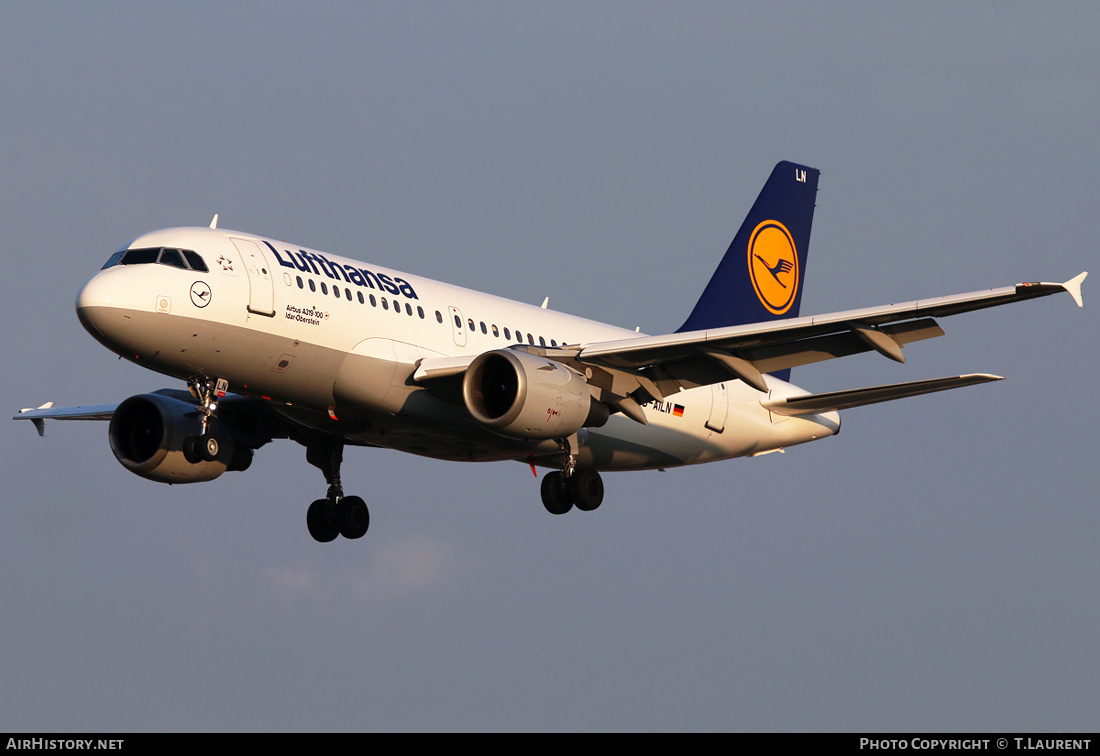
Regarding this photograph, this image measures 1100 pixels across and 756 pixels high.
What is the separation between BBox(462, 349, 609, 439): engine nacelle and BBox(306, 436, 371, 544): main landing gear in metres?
6.99

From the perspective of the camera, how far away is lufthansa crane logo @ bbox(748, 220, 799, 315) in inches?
1772

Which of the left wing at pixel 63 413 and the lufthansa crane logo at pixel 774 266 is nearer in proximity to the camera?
the left wing at pixel 63 413

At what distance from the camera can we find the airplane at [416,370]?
3008 cm

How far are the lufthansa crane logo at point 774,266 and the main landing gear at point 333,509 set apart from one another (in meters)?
13.9

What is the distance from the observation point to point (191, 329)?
2989cm

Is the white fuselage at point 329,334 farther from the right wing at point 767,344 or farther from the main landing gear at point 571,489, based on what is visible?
the right wing at point 767,344

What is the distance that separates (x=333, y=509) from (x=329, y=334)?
7.96 metres

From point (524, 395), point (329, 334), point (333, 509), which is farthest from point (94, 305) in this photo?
point (333, 509)

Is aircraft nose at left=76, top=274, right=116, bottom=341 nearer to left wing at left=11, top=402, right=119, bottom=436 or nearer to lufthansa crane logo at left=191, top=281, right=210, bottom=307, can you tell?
lufthansa crane logo at left=191, top=281, right=210, bottom=307

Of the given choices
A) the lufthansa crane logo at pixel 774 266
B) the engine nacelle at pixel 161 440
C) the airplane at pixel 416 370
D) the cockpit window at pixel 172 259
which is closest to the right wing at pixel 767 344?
the airplane at pixel 416 370

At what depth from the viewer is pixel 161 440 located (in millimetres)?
35969
